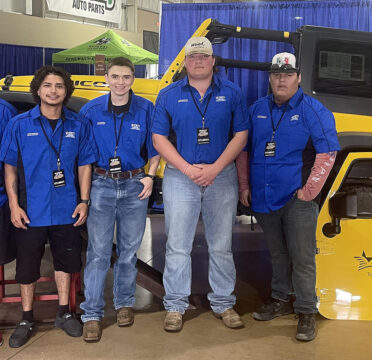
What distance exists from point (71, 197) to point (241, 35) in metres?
2.15

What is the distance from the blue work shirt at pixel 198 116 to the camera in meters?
3.09

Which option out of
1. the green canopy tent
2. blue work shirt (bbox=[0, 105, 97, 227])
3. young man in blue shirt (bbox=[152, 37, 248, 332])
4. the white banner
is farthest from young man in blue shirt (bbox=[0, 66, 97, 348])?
the white banner

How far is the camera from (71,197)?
3.05 meters

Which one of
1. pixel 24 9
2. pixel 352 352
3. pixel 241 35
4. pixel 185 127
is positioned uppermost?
pixel 24 9

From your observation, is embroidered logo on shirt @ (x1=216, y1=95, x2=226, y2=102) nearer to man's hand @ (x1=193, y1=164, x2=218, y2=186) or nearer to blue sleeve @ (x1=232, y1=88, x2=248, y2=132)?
blue sleeve @ (x1=232, y1=88, x2=248, y2=132)

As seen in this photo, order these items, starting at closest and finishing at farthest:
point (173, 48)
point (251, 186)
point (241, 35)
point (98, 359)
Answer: point (98, 359)
point (251, 186)
point (241, 35)
point (173, 48)

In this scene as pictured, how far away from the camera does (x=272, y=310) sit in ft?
11.4

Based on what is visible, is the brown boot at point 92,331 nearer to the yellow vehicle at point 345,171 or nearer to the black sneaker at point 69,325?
the black sneaker at point 69,325

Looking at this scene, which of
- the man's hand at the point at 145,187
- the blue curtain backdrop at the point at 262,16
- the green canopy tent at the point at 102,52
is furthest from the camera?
the green canopy tent at the point at 102,52

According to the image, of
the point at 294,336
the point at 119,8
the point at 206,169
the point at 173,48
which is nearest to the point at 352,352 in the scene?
the point at 294,336

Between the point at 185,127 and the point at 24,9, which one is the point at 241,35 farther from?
the point at 24,9

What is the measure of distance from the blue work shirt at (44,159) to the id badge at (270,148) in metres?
1.15

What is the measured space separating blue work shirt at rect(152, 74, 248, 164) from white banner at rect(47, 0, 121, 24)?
1409cm

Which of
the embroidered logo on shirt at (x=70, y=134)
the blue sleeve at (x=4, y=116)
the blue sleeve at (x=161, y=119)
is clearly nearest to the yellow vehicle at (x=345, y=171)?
the blue sleeve at (x=161, y=119)
